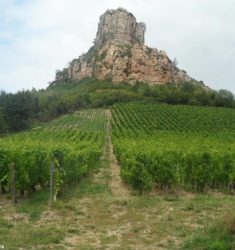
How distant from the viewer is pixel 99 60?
178 meters

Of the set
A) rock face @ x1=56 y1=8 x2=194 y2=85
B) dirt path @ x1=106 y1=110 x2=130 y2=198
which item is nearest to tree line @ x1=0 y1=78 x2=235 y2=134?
rock face @ x1=56 y1=8 x2=194 y2=85

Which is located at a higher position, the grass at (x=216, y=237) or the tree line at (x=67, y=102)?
the tree line at (x=67, y=102)

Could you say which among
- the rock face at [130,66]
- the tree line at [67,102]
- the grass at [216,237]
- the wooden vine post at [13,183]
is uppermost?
the rock face at [130,66]

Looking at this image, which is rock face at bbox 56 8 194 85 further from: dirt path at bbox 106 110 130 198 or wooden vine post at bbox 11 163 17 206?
wooden vine post at bbox 11 163 17 206

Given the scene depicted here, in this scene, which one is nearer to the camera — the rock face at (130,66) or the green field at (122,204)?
the green field at (122,204)

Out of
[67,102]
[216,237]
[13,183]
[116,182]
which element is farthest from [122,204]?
[67,102]

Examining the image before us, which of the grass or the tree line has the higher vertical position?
the tree line

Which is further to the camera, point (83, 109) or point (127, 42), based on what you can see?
point (127, 42)

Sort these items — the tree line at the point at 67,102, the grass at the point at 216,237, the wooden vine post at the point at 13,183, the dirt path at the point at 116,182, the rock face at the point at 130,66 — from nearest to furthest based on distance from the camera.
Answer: the grass at the point at 216,237 < the wooden vine post at the point at 13,183 < the dirt path at the point at 116,182 < the tree line at the point at 67,102 < the rock face at the point at 130,66

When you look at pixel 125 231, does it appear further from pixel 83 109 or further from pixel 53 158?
pixel 83 109

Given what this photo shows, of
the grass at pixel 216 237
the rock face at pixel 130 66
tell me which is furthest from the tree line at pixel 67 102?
the grass at pixel 216 237

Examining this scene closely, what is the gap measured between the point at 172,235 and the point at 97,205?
5.29m

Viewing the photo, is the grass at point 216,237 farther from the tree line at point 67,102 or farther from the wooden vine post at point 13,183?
the tree line at point 67,102

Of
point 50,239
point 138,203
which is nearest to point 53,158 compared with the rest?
point 138,203
